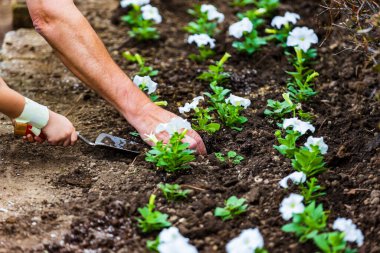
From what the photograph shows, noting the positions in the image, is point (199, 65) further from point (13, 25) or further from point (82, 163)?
point (13, 25)

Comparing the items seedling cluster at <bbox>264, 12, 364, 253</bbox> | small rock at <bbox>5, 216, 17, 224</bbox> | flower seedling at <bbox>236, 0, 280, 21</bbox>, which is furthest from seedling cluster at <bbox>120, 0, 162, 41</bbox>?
small rock at <bbox>5, 216, 17, 224</bbox>

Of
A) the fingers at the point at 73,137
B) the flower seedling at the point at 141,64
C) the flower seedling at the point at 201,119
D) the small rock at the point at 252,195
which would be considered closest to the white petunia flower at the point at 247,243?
the small rock at the point at 252,195

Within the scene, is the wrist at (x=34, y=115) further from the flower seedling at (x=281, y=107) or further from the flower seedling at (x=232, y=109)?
the flower seedling at (x=281, y=107)

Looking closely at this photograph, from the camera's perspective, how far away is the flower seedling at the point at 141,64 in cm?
390

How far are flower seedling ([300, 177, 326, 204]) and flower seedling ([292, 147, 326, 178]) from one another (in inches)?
2.4

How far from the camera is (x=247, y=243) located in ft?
8.00

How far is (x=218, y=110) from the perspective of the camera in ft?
11.1

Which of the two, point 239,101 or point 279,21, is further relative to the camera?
point 279,21

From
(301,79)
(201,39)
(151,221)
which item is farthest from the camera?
(201,39)

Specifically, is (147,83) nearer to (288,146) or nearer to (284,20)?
(288,146)

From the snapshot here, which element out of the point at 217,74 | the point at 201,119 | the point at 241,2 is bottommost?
the point at 241,2

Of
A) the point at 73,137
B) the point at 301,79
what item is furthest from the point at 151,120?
the point at 301,79

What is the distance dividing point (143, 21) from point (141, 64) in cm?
48

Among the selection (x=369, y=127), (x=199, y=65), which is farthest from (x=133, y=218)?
(x=199, y=65)
